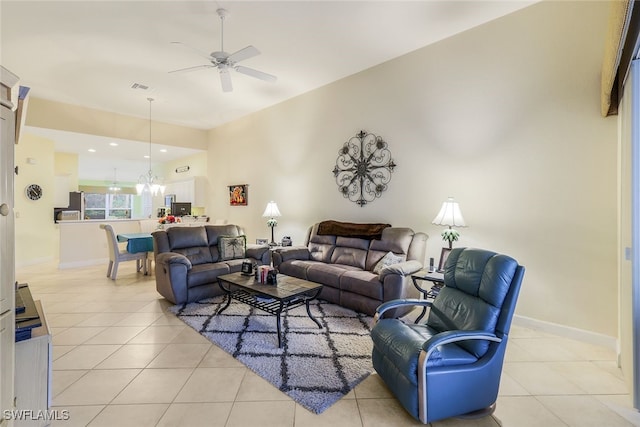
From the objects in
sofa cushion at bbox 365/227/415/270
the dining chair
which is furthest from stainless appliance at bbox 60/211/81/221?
sofa cushion at bbox 365/227/415/270

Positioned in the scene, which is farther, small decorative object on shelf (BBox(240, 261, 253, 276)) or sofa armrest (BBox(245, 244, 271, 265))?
sofa armrest (BBox(245, 244, 271, 265))

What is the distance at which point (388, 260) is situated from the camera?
11.9 ft

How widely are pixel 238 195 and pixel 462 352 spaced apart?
600 centimetres

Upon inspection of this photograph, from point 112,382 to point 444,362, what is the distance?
7.72 ft

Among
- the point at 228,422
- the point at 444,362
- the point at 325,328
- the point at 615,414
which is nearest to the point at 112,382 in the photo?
the point at 228,422

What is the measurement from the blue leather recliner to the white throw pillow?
4.95 ft

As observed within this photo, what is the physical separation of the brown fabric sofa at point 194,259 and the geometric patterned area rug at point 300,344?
0.21m

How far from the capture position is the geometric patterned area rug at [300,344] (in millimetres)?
2104

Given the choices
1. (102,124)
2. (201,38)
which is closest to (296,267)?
(201,38)

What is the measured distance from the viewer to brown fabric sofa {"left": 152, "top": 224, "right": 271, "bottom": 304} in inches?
145

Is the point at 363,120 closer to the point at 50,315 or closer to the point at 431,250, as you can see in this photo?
the point at 431,250

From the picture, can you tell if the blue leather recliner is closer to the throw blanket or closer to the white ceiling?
the throw blanket

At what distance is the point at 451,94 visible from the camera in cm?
362

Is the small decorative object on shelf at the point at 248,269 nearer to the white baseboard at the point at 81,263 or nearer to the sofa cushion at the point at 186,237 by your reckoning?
the sofa cushion at the point at 186,237
